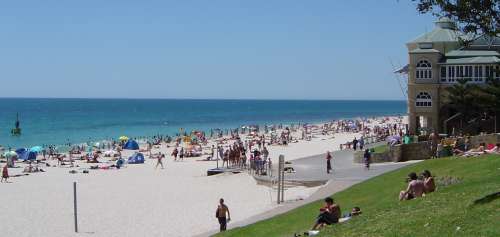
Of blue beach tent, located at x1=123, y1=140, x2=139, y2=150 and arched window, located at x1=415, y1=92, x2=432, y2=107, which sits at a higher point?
arched window, located at x1=415, y1=92, x2=432, y2=107

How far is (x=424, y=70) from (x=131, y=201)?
2068 centimetres

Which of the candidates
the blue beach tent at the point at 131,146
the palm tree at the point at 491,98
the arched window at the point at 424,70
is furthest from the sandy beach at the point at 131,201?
the blue beach tent at the point at 131,146

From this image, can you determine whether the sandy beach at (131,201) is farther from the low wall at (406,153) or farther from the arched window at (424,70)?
the arched window at (424,70)

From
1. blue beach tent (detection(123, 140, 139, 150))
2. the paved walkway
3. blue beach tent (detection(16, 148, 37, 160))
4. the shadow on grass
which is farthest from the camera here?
blue beach tent (detection(123, 140, 139, 150))

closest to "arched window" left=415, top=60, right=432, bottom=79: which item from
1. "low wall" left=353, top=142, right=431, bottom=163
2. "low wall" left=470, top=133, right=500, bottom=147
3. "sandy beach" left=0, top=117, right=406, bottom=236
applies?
"low wall" left=353, top=142, right=431, bottom=163

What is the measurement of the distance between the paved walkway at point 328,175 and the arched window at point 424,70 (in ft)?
22.6

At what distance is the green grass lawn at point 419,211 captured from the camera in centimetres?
1050

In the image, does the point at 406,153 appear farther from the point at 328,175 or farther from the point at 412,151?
the point at 328,175

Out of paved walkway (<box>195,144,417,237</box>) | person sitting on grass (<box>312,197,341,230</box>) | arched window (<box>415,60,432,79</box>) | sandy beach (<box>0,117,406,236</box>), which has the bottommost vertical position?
sandy beach (<box>0,117,406,236</box>)

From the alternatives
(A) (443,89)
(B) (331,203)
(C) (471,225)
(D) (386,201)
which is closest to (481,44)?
(A) (443,89)

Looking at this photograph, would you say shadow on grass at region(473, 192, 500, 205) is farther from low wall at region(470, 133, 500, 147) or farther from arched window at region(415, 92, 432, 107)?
arched window at region(415, 92, 432, 107)

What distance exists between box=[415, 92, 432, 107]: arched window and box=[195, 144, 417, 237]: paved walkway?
20.0ft

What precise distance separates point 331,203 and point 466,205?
3084 millimetres

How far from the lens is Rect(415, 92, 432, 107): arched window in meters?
40.2
